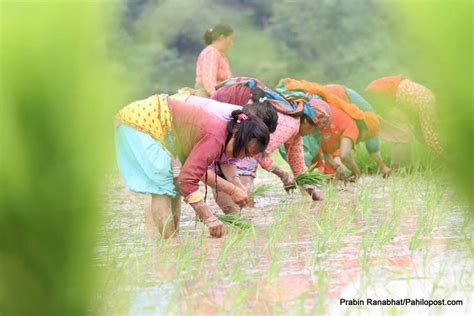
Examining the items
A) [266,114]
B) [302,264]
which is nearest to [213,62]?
[266,114]

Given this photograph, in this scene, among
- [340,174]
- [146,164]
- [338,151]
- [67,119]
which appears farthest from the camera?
[338,151]

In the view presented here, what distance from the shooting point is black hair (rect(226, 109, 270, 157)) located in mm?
3891

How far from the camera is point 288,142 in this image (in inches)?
214

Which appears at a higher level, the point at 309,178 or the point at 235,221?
the point at 235,221

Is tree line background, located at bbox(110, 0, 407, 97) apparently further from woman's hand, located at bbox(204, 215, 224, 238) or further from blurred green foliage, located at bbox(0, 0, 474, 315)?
blurred green foliage, located at bbox(0, 0, 474, 315)

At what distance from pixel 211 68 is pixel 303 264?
12.2 feet

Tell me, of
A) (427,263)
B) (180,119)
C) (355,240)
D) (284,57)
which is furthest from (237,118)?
(284,57)

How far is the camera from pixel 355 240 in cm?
384

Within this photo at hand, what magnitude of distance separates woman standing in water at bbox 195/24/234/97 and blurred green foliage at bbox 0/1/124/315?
16.3 ft

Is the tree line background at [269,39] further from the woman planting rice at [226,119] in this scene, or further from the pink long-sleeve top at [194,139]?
the pink long-sleeve top at [194,139]

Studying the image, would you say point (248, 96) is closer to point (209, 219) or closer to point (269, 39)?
point (209, 219)

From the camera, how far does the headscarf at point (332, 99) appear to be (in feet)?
19.7

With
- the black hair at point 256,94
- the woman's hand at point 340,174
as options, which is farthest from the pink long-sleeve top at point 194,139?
the woman's hand at point 340,174

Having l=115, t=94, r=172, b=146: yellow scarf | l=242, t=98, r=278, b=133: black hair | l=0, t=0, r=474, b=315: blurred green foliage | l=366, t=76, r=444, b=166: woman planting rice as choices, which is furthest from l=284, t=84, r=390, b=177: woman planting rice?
l=0, t=0, r=474, b=315: blurred green foliage
